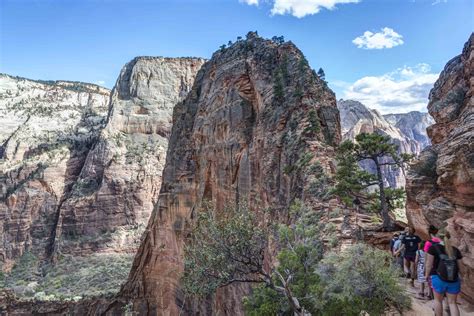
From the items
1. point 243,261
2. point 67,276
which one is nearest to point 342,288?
point 243,261

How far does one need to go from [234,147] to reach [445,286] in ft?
77.3

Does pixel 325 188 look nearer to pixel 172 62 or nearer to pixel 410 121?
pixel 172 62

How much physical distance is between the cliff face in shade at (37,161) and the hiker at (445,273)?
3590 inches

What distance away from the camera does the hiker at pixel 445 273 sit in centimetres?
736

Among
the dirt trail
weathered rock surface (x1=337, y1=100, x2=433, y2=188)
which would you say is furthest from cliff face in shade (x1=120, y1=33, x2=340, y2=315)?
weathered rock surface (x1=337, y1=100, x2=433, y2=188)

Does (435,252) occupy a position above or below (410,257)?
above

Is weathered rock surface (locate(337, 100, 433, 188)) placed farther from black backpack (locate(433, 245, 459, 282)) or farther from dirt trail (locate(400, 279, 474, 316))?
black backpack (locate(433, 245, 459, 282))

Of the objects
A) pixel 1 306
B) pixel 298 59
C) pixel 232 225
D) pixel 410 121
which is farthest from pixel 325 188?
pixel 410 121

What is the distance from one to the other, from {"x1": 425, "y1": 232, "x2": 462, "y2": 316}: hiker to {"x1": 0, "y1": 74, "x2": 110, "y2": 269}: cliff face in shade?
299ft

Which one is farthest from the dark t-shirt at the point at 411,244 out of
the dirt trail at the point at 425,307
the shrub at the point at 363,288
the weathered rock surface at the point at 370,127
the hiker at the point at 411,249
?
the weathered rock surface at the point at 370,127

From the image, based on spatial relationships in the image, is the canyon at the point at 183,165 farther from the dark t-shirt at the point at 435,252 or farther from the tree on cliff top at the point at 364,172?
the dark t-shirt at the point at 435,252

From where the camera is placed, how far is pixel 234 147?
30.2 m

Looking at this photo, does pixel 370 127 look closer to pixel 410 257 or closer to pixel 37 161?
pixel 37 161

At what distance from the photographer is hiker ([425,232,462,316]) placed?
290 inches
